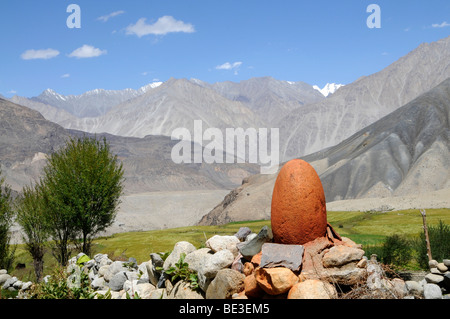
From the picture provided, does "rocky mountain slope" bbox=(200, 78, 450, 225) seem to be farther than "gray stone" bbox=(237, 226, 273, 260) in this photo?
Yes

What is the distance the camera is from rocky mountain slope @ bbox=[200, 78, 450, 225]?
96500mm

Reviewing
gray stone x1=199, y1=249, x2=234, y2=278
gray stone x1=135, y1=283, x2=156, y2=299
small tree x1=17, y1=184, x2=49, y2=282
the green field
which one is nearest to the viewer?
gray stone x1=199, y1=249, x2=234, y2=278

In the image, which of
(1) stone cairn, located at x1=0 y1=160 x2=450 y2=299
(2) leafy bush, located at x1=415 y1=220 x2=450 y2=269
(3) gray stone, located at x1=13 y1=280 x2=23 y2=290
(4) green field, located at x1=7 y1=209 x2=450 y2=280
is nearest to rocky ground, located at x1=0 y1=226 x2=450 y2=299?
(1) stone cairn, located at x1=0 y1=160 x2=450 y2=299

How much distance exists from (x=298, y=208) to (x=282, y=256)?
2004 millimetres

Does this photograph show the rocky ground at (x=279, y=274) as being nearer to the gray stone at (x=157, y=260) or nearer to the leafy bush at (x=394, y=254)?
the gray stone at (x=157, y=260)

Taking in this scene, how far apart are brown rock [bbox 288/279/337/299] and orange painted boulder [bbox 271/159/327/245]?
233cm

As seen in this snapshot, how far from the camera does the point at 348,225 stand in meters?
60.7

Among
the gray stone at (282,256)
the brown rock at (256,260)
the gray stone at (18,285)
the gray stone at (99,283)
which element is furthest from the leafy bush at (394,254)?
the gray stone at (18,285)

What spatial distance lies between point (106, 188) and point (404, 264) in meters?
24.2

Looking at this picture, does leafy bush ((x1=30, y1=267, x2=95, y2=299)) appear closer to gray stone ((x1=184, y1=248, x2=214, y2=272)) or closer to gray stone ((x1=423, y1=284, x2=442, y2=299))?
gray stone ((x1=184, y1=248, x2=214, y2=272))

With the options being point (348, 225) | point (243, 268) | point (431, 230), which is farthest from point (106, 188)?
point (348, 225)

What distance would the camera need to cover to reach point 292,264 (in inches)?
486

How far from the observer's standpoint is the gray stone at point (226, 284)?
13.3 m
